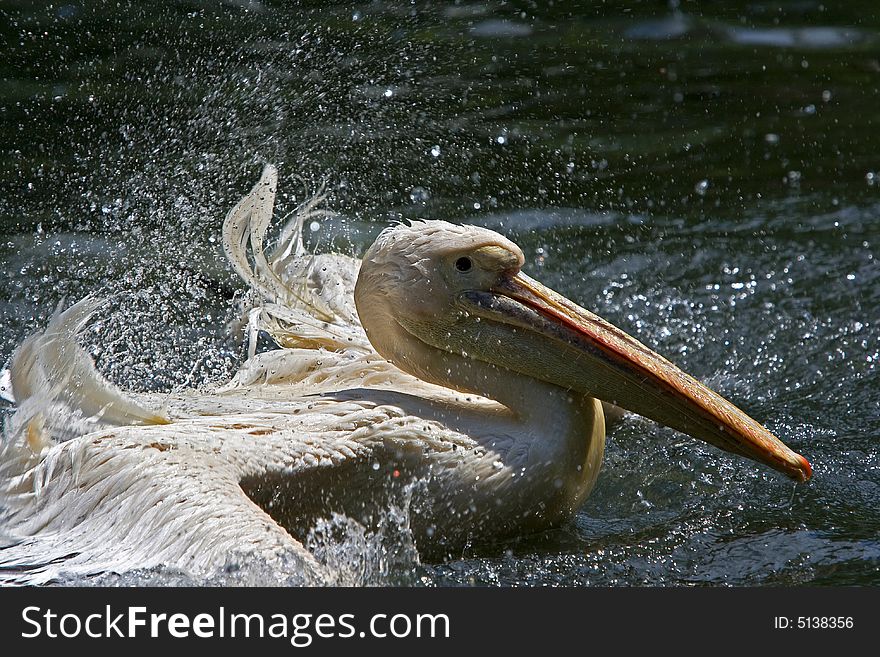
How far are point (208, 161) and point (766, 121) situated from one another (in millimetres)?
3299

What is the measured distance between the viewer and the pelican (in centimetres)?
275

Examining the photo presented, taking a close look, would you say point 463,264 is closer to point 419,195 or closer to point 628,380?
point 628,380

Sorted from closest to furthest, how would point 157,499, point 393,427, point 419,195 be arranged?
point 157,499, point 393,427, point 419,195

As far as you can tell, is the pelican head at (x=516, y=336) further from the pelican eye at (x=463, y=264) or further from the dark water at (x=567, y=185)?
the dark water at (x=567, y=185)

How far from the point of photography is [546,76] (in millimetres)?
6887

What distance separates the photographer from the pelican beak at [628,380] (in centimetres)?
305

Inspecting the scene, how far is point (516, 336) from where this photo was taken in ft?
10.1

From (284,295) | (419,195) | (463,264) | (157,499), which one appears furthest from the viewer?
(419,195)

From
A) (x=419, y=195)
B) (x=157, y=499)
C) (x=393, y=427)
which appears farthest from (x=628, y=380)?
(x=419, y=195)

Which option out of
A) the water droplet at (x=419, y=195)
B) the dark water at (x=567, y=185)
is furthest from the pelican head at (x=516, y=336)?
the water droplet at (x=419, y=195)

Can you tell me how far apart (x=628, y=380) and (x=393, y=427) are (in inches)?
24.9

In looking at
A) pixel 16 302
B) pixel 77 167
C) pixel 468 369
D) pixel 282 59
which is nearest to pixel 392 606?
pixel 468 369

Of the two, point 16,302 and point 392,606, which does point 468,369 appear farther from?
point 16,302

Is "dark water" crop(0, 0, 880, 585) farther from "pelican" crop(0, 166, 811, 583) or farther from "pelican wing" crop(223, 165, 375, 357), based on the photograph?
"pelican wing" crop(223, 165, 375, 357)
